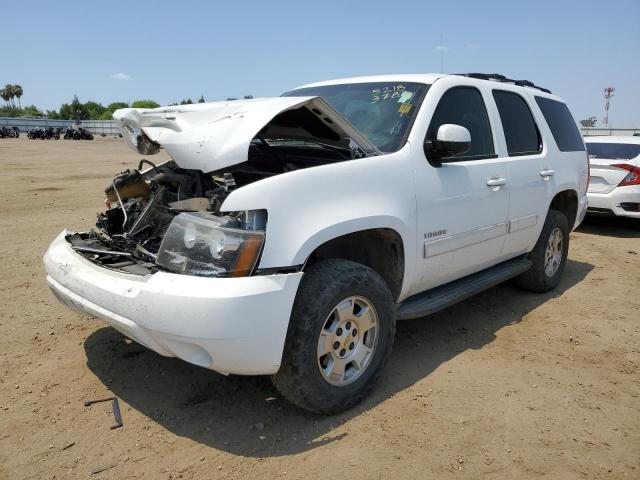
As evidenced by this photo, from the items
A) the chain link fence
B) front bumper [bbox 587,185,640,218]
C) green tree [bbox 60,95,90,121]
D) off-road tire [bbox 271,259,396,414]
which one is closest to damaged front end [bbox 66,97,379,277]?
off-road tire [bbox 271,259,396,414]

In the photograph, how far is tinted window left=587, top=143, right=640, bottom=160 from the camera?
30.1ft

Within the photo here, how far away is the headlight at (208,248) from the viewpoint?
2.52 m

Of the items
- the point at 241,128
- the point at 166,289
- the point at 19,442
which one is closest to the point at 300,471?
the point at 166,289

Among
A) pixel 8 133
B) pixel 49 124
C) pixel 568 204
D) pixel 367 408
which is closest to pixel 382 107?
pixel 367 408

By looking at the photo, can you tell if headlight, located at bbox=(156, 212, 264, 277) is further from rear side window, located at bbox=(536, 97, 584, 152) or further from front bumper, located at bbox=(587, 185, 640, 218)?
front bumper, located at bbox=(587, 185, 640, 218)

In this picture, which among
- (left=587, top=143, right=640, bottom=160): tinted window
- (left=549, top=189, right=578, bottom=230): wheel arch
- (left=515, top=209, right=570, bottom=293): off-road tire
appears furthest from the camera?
(left=587, top=143, right=640, bottom=160): tinted window

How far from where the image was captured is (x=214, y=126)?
303 centimetres

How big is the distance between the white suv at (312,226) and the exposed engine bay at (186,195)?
0.5 inches

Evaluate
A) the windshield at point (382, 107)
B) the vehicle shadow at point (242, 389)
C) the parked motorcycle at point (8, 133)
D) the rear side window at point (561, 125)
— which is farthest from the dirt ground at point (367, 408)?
the parked motorcycle at point (8, 133)

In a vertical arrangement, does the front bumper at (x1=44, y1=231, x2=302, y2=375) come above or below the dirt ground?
above

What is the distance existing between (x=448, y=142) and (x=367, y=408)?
175 cm

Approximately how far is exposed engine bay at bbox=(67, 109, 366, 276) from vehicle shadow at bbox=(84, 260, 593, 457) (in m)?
0.82

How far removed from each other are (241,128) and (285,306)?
1040 millimetres

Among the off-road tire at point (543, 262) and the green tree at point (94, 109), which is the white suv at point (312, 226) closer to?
the off-road tire at point (543, 262)
